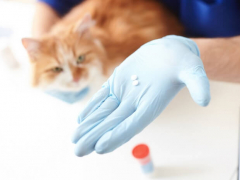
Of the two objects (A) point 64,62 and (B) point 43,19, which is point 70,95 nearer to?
(A) point 64,62

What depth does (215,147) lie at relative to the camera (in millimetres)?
604

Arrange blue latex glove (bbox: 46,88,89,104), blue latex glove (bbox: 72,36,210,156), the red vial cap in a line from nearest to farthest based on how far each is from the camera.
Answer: blue latex glove (bbox: 72,36,210,156) < the red vial cap < blue latex glove (bbox: 46,88,89,104)

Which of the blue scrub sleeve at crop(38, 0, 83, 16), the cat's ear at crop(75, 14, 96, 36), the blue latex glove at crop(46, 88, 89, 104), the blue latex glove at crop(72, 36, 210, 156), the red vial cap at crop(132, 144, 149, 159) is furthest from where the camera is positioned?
the blue scrub sleeve at crop(38, 0, 83, 16)

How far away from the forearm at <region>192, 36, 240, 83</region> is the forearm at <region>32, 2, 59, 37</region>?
0.58m

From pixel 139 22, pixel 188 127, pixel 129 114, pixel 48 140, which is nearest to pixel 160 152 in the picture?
pixel 188 127

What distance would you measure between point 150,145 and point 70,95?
304 mm

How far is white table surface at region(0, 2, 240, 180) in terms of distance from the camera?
59 centimetres

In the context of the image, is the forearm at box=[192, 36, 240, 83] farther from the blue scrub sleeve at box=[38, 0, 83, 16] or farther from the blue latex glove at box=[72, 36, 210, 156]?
the blue scrub sleeve at box=[38, 0, 83, 16]

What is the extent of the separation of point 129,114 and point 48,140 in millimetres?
367

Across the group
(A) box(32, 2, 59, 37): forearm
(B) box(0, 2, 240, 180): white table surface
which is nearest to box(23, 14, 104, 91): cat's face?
(B) box(0, 2, 240, 180): white table surface

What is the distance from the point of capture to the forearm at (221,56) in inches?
24.2

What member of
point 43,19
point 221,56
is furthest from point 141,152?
point 43,19

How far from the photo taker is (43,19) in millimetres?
951

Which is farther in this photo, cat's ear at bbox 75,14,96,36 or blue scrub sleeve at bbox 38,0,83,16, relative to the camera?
blue scrub sleeve at bbox 38,0,83,16
